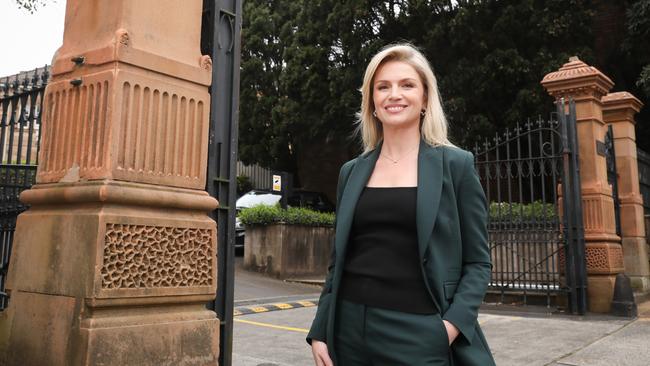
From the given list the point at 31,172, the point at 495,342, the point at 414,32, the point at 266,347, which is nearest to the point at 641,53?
the point at 414,32

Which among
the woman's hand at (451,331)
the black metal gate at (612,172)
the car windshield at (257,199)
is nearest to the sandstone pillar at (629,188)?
the black metal gate at (612,172)

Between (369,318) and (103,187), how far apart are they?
1636 millimetres

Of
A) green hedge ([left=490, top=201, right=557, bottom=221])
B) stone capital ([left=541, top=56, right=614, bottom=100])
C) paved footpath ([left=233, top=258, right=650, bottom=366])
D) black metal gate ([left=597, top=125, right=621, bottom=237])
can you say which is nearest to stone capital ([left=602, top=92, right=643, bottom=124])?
black metal gate ([left=597, top=125, right=621, bottom=237])

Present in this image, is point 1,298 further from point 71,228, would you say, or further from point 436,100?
point 436,100

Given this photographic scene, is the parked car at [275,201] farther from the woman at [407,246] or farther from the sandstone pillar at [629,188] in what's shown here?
the woman at [407,246]

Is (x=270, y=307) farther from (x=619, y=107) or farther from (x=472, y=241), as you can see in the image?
(x=472, y=241)

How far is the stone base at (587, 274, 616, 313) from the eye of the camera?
7.86 meters

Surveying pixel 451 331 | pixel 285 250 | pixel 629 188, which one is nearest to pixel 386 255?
pixel 451 331

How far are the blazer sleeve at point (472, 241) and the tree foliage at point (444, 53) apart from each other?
12.4 metres

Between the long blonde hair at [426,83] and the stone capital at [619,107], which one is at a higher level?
the stone capital at [619,107]

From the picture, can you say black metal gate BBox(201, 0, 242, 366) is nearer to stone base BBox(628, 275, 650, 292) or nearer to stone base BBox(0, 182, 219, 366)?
stone base BBox(0, 182, 219, 366)

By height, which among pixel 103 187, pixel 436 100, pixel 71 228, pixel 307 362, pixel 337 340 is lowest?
pixel 307 362

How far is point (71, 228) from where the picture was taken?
2.86 metres

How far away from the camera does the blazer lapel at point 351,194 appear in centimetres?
202
